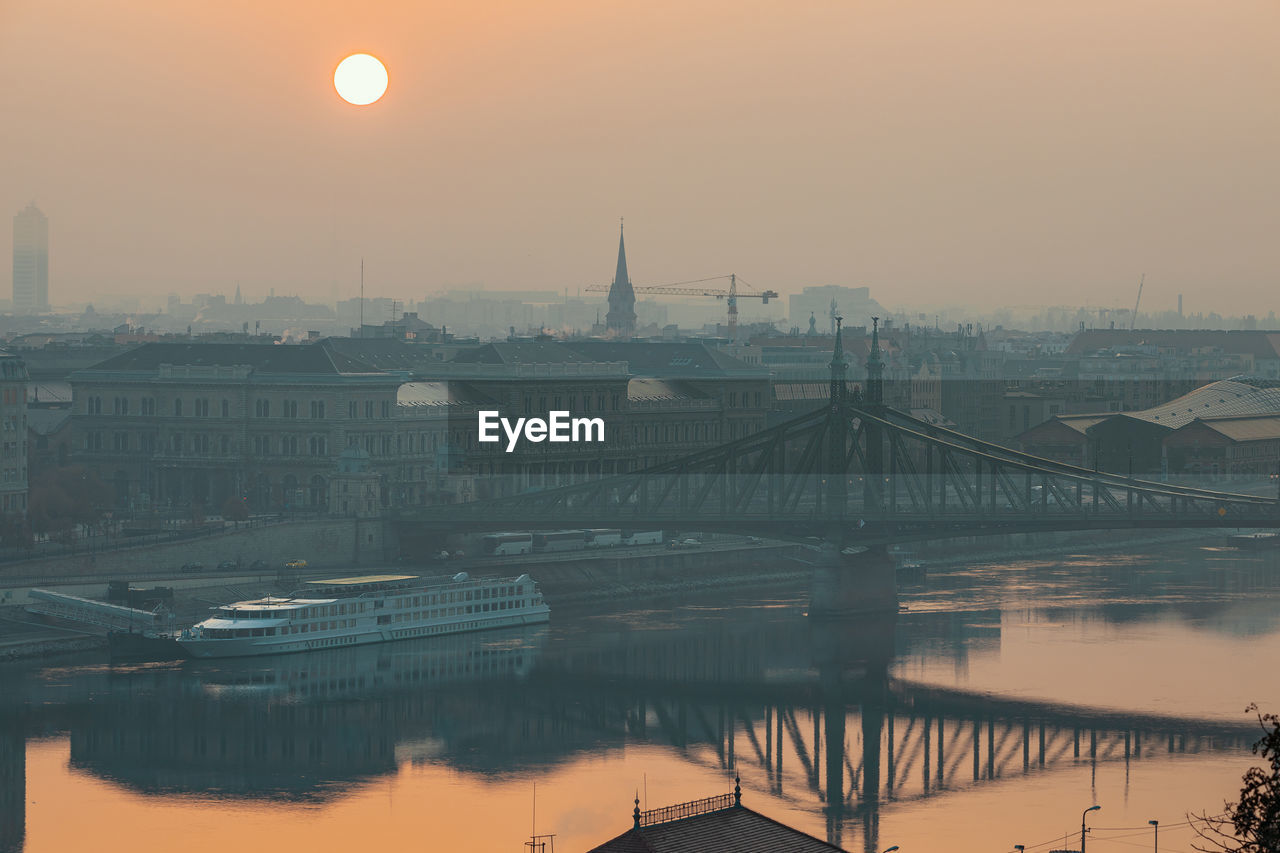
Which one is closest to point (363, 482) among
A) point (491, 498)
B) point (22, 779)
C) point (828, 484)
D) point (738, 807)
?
point (491, 498)

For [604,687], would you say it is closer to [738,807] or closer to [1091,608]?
[1091,608]

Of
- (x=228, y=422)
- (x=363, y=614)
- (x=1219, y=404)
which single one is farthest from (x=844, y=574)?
(x=1219, y=404)

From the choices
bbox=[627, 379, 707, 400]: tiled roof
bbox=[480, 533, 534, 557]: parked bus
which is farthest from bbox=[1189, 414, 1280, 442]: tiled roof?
bbox=[480, 533, 534, 557]: parked bus

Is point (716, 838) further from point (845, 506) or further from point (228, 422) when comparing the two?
point (228, 422)

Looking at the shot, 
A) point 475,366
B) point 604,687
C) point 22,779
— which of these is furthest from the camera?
point 475,366

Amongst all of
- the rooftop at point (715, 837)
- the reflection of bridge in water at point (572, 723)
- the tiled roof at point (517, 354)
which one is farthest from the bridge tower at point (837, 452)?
the rooftop at point (715, 837)

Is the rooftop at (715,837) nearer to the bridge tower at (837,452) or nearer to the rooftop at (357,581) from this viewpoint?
the rooftop at (357,581)
